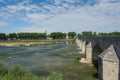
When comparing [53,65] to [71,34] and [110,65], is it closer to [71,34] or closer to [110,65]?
[110,65]

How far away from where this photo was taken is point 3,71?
17.5m

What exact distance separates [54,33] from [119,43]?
157806mm

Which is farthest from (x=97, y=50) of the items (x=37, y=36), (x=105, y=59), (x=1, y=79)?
(x=37, y=36)

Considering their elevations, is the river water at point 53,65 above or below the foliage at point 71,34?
below

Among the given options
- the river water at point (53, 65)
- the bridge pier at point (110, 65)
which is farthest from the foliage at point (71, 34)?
the bridge pier at point (110, 65)

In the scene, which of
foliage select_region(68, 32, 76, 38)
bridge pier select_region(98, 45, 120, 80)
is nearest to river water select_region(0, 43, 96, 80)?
bridge pier select_region(98, 45, 120, 80)

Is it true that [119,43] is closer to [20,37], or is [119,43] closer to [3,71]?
[3,71]

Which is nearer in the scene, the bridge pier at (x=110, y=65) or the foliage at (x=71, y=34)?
the bridge pier at (x=110, y=65)

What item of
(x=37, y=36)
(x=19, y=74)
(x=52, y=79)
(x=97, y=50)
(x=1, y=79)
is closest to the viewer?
(x=1, y=79)

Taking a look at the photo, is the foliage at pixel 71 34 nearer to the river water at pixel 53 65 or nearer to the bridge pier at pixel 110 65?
the river water at pixel 53 65

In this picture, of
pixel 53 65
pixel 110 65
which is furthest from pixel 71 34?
pixel 110 65

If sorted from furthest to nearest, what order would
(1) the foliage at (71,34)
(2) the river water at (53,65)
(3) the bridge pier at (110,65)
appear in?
1. (1) the foliage at (71,34)
2. (2) the river water at (53,65)
3. (3) the bridge pier at (110,65)

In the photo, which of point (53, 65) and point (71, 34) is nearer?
point (53, 65)

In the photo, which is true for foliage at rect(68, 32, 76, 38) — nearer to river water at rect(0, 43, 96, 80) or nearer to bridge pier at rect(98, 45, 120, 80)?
river water at rect(0, 43, 96, 80)
